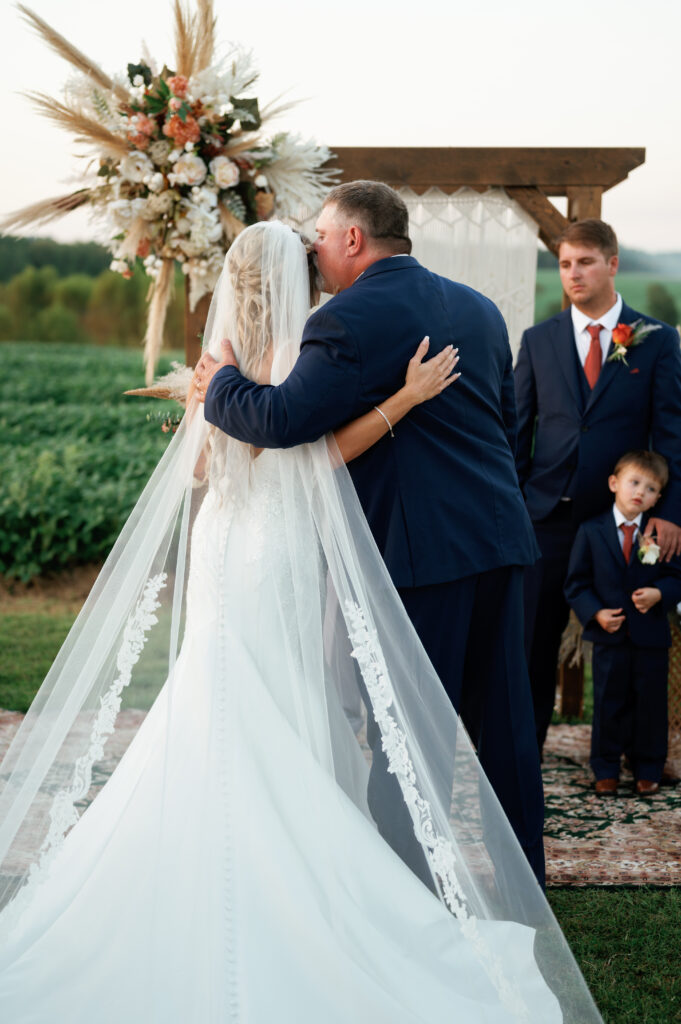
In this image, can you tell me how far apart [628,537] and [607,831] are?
4.17ft

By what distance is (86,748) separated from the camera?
2.61 m

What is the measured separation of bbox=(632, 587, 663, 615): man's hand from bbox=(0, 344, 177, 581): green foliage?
240 centimetres

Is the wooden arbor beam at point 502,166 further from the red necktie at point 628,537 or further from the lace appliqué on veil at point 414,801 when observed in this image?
the lace appliqué on veil at point 414,801

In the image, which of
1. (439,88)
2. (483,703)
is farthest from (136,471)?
(483,703)

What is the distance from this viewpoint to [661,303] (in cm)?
1805

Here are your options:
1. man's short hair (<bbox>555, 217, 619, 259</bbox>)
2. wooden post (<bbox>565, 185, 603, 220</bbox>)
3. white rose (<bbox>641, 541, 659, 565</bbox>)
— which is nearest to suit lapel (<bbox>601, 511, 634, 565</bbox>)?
white rose (<bbox>641, 541, 659, 565</bbox>)

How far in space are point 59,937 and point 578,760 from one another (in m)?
3.22

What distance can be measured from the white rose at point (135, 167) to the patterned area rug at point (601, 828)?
2470mm

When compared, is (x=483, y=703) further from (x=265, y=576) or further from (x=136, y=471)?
(x=136, y=471)

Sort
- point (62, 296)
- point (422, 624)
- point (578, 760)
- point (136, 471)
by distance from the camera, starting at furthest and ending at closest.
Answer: point (62, 296) → point (136, 471) → point (578, 760) → point (422, 624)

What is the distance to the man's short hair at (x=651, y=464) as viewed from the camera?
441 centimetres

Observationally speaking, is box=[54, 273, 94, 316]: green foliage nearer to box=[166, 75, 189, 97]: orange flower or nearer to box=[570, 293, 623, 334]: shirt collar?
box=[166, 75, 189, 97]: orange flower

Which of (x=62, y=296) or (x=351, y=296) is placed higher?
(x=62, y=296)

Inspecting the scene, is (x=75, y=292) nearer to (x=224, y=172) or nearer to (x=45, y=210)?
(x=45, y=210)
